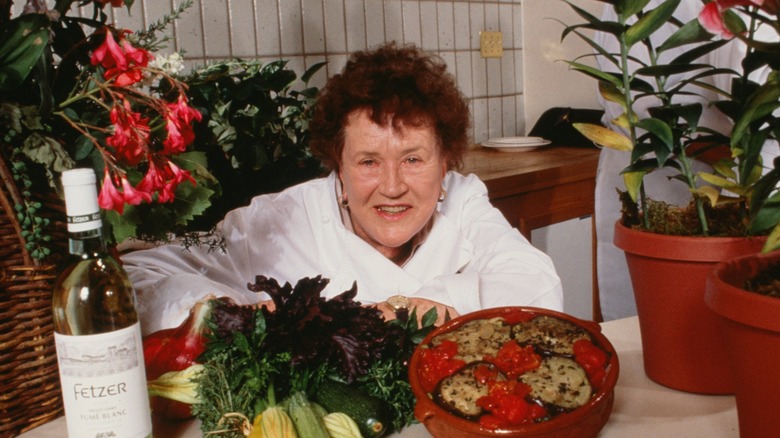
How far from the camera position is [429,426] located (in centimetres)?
75

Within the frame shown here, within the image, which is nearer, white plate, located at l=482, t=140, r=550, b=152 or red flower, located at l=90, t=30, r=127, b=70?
red flower, located at l=90, t=30, r=127, b=70

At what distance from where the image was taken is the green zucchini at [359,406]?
2.63 feet

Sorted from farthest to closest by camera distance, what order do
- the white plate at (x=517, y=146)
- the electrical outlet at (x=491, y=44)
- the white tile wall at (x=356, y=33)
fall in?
the electrical outlet at (x=491, y=44) → the white plate at (x=517, y=146) → the white tile wall at (x=356, y=33)

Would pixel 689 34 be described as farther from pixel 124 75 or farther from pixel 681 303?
pixel 124 75

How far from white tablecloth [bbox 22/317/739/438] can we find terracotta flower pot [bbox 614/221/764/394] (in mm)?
23

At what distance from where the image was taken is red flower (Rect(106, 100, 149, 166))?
745 mm

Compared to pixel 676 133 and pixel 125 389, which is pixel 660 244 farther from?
Result: pixel 125 389

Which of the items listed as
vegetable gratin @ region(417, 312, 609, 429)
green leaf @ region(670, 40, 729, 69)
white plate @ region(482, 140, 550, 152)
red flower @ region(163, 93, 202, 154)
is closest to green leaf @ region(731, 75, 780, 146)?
green leaf @ region(670, 40, 729, 69)

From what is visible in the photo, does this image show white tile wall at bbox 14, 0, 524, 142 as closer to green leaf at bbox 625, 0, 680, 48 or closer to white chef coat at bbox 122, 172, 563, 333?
white chef coat at bbox 122, 172, 563, 333

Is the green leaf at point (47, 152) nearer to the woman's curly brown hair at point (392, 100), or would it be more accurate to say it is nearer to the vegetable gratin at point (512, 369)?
the vegetable gratin at point (512, 369)

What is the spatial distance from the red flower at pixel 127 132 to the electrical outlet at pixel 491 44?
2.32 meters

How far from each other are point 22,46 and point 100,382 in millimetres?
379

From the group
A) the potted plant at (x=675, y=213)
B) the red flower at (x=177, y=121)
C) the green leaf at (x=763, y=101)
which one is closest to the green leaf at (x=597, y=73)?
the potted plant at (x=675, y=213)

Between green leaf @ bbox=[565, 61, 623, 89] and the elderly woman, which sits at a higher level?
green leaf @ bbox=[565, 61, 623, 89]
